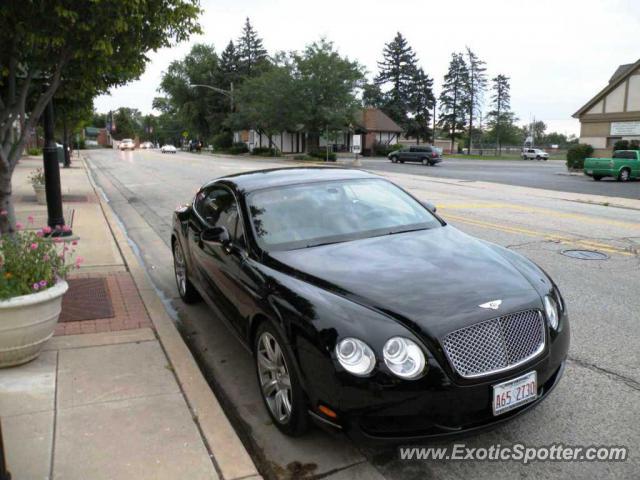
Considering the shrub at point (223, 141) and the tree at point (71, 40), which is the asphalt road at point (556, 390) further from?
the shrub at point (223, 141)

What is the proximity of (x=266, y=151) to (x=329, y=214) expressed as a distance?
57291mm

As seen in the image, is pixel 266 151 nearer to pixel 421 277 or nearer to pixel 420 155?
pixel 420 155

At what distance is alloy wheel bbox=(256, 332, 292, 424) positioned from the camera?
3.32 meters

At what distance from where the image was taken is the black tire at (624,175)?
90.3ft

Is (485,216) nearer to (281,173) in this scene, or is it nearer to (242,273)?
(281,173)

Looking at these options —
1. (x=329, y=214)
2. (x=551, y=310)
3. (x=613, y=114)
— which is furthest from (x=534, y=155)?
(x=551, y=310)

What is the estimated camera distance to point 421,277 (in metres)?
3.36

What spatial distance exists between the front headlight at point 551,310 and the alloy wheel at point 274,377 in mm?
1605

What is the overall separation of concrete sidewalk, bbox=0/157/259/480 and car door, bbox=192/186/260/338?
0.55m

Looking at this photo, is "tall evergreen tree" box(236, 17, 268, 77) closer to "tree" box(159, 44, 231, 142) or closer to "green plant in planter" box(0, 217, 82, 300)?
"tree" box(159, 44, 231, 142)

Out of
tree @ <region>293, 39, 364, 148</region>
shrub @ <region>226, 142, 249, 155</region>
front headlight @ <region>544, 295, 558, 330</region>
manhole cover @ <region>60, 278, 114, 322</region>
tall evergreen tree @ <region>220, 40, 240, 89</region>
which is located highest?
tall evergreen tree @ <region>220, 40, 240, 89</region>

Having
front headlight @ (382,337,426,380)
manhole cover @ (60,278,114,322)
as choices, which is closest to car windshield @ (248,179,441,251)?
front headlight @ (382,337,426,380)

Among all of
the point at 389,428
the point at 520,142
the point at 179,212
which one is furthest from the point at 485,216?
the point at 520,142

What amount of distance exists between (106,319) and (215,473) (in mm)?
2934
